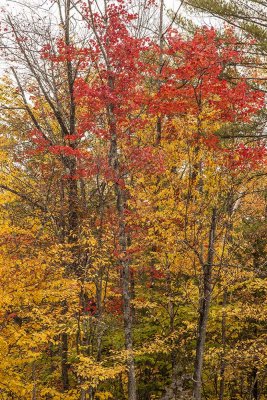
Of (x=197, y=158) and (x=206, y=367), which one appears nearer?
(x=197, y=158)

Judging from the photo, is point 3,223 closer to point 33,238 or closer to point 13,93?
point 33,238

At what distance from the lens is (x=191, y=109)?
10.7 m

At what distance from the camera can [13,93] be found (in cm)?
1377

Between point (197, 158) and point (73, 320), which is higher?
point (197, 158)

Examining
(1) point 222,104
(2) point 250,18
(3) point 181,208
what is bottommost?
(3) point 181,208

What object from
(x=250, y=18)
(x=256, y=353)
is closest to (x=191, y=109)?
(x=250, y=18)

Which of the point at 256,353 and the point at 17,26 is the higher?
the point at 17,26

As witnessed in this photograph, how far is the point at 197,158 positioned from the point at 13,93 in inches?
315

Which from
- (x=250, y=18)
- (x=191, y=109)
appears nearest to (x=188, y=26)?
(x=250, y=18)

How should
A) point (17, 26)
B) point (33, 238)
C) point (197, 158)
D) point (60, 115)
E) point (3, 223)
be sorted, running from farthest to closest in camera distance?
point (60, 115) → point (17, 26) → point (33, 238) → point (3, 223) → point (197, 158)

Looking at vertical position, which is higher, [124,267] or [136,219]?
[136,219]

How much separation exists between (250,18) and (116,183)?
6.14 m

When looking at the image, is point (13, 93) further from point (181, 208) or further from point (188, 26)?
point (181, 208)

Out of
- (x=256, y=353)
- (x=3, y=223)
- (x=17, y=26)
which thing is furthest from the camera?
(x=17, y=26)
